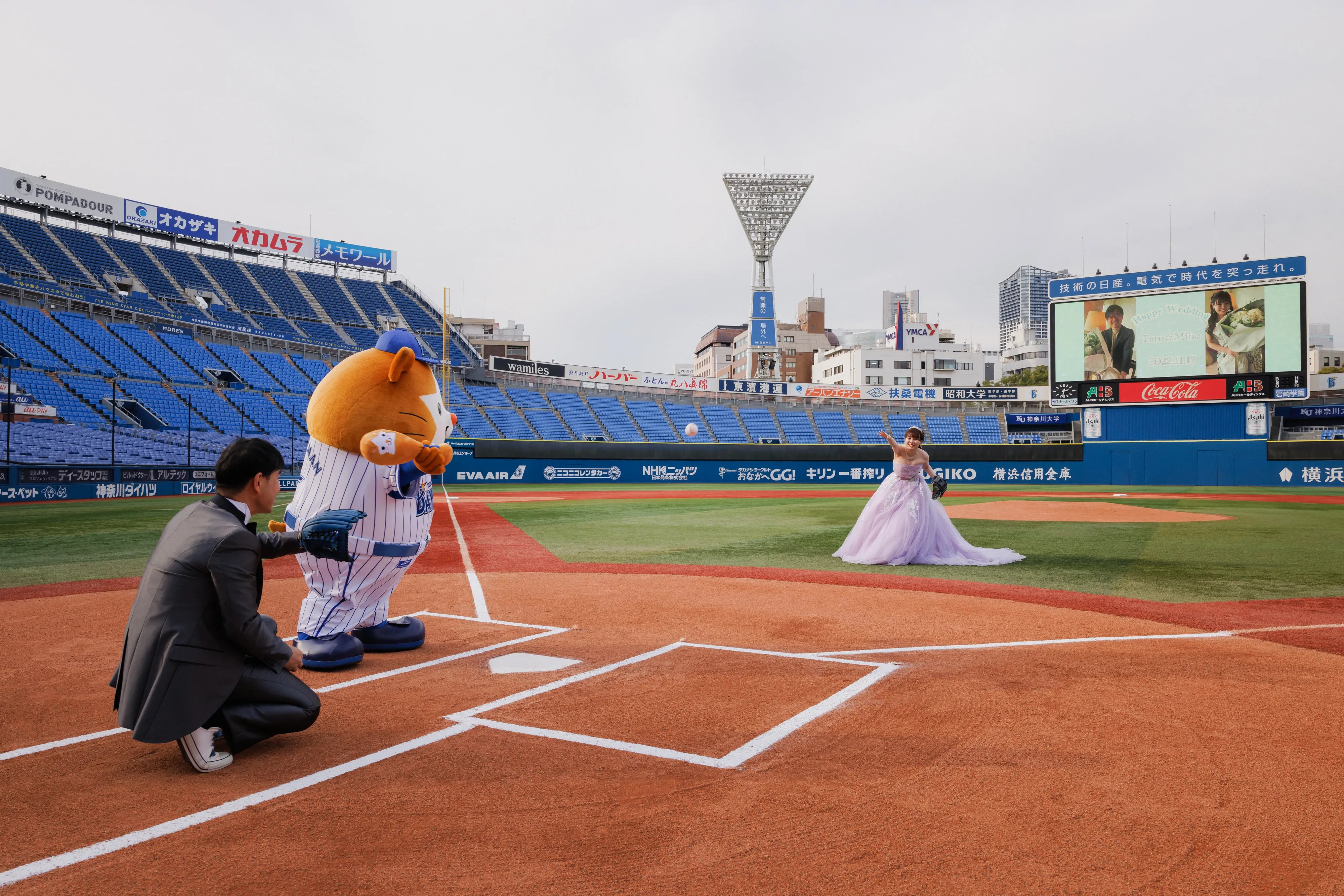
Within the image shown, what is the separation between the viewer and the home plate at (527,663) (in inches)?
215

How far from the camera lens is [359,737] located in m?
4.11

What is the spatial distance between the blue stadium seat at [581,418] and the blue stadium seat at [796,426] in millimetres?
10986

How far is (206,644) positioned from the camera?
11.9 feet

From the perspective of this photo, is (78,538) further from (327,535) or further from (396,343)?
(327,535)

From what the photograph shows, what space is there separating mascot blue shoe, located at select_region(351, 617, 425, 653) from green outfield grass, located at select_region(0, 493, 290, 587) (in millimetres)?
2801

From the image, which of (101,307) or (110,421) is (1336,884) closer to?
(110,421)

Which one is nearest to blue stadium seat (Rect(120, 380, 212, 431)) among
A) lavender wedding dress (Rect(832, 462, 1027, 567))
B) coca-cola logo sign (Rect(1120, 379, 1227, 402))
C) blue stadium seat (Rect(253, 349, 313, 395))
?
blue stadium seat (Rect(253, 349, 313, 395))

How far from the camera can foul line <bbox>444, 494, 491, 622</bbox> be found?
7.64 meters

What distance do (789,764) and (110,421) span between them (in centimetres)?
3668

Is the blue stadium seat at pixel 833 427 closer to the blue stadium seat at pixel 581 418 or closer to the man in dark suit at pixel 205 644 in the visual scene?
the blue stadium seat at pixel 581 418

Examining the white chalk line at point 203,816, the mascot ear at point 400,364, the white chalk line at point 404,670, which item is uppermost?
the mascot ear at point 400,364

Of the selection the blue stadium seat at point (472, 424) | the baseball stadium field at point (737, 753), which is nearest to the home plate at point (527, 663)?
the baseball stadium field at point (737, 753)

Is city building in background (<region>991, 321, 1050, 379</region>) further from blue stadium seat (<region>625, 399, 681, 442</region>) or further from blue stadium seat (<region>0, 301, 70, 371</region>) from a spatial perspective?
blue stadium seat (<region>0, 301, 70, 371</region>)

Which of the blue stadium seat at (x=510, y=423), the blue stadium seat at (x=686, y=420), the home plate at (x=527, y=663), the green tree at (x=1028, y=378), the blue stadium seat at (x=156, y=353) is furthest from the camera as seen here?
the green tree at (x=1028, y=378)
